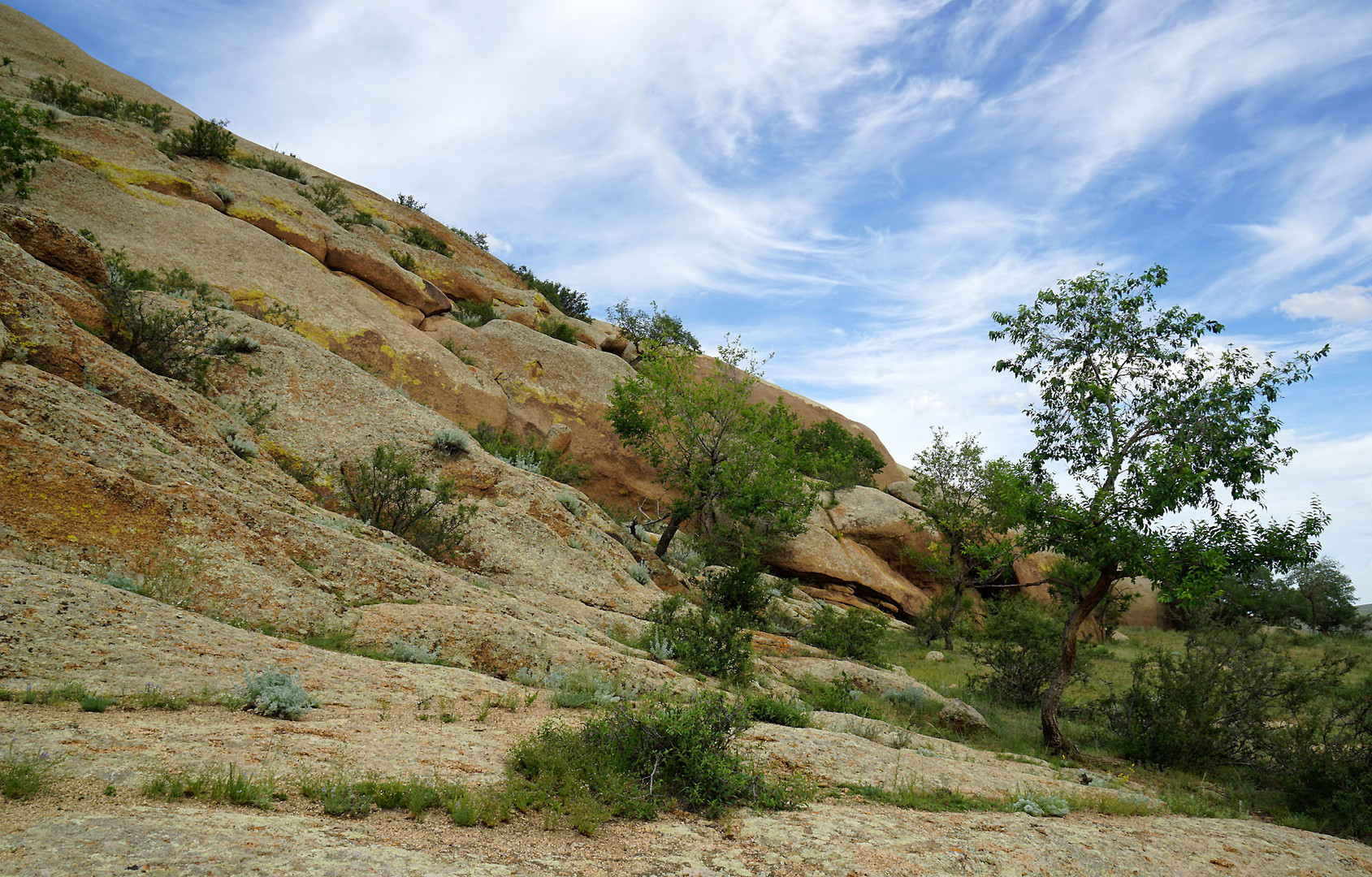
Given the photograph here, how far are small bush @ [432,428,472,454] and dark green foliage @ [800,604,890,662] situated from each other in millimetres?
8975

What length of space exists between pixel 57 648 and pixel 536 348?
20160 mm

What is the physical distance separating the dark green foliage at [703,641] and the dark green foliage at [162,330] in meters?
8.79

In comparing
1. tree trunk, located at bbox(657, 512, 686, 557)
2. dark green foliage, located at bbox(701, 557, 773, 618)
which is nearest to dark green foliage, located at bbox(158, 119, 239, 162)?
tree trunk, located at bbox(657, 512, 686, 557)

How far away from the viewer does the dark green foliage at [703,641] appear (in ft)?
32.4

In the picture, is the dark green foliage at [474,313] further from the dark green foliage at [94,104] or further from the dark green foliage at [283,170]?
the dark green foliage at [94,104]

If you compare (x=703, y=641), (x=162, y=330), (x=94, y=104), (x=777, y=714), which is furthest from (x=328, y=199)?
(x=777, y=714)

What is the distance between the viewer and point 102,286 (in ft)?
36.7

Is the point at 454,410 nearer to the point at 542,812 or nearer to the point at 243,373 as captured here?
the point at 243,373

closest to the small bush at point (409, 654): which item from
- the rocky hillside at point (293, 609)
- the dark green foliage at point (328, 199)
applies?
the rocky hillside at point (293, 609)

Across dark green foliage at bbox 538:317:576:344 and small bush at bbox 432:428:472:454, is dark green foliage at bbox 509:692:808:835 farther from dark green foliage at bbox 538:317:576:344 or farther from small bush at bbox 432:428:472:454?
dark green foliage at bbox 538:317:576:344

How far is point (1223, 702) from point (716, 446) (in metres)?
12.0

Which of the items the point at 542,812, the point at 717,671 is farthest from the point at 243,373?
the point at 542,812

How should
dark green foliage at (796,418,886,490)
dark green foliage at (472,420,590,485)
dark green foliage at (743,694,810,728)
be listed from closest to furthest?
dark green foliage at (743,694,810,728), dark green foliage at (472,420,590,485), dark green foliage at (796,418,886,490)

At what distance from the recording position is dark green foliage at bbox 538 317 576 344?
27.8 meters
